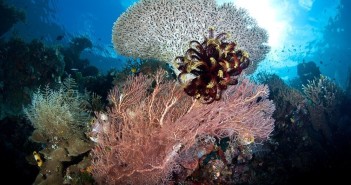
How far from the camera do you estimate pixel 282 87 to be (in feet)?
42.3

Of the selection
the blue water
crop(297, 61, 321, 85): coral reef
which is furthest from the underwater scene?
the blue water

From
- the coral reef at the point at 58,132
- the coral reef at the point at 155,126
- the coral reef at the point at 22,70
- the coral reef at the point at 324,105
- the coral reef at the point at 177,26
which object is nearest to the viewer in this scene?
the coral reef at the point at 155,126

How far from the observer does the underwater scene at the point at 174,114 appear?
13.5ft

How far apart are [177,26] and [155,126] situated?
11.3 feet

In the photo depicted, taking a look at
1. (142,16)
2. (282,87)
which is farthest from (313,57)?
(142,16)

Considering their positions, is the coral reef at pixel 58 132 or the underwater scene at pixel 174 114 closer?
the underwater scene at pixel 174 114

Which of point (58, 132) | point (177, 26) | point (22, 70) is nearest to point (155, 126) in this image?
point (58, 132)

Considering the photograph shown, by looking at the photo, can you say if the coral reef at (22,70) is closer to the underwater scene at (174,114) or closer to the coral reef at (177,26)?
the underwater scene at (174,114)

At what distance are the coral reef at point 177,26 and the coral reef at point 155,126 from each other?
2.61 m

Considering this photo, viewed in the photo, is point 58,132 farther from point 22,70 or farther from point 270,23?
point 270,23

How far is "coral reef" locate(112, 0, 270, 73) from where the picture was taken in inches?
262

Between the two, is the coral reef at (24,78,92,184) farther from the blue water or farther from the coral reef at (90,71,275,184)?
the blue water

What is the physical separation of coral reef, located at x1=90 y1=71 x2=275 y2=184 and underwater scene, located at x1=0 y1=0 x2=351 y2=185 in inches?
0.8

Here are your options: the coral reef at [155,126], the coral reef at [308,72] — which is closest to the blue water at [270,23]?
the coral reef at [308,72]
